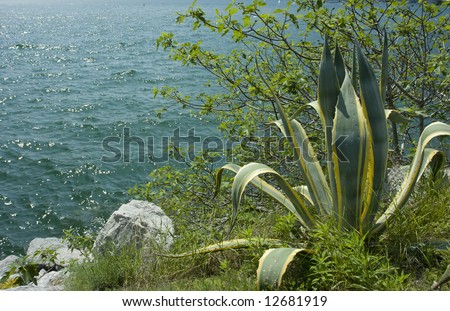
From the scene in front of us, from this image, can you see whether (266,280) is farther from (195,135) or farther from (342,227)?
(195,135)

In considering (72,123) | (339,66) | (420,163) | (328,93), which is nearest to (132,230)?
(328,93)

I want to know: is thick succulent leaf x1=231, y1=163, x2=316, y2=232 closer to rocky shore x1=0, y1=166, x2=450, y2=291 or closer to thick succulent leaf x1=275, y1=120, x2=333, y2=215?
thick succulent leaf x1=275, y1=120, x2=333, y2=215

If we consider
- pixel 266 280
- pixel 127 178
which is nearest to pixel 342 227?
pixel 266 280

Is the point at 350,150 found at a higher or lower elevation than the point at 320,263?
higher

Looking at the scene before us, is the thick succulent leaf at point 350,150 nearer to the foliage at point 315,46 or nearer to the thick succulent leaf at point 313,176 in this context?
the thick succulent leaf at point 313,176

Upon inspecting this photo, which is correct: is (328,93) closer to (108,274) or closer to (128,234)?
(108,274)

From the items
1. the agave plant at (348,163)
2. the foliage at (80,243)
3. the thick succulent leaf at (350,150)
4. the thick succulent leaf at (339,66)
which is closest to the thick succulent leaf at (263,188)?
the agave plant at (348,163)

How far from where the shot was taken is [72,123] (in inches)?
531

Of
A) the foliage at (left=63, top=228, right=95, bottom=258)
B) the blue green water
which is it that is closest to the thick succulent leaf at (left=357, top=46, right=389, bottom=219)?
the foliage at (left=63, top=228, right=95, bottom=258)

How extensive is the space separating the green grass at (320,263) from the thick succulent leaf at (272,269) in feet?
0.57

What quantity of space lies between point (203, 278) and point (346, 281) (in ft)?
3.19

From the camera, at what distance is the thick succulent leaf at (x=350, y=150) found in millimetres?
2906

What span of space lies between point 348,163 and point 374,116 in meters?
0.34

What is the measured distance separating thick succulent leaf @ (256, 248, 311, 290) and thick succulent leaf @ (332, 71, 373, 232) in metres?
0.58
